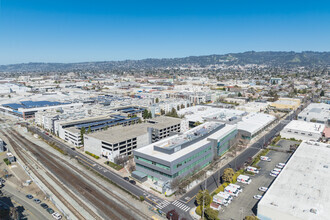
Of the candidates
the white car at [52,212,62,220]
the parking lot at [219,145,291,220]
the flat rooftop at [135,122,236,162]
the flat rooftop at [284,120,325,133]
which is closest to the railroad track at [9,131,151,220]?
the white car at [52,212,62,220]

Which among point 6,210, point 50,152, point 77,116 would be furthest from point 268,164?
point 77,116

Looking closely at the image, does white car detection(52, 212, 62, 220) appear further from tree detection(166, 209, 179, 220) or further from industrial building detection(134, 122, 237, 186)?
industrial building detection(134, 122, 237, 186)

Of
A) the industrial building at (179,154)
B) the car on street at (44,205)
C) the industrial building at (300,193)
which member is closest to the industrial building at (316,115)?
the industrial building at (300,193)

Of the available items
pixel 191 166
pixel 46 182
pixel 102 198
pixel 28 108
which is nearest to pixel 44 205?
pixel 46 182

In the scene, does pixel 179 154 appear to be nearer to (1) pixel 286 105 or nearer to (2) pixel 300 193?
(2) pixel 300 193

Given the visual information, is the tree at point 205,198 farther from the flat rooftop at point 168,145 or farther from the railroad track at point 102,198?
the flat rooftop at point 168,145
